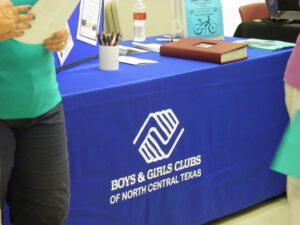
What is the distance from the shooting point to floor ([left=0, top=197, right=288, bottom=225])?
6.96ft

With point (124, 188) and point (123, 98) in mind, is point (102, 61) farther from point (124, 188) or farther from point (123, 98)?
point (124, 188)

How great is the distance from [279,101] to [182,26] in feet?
A: 1.89

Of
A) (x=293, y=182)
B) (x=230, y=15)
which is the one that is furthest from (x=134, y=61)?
(x=230, y=15)

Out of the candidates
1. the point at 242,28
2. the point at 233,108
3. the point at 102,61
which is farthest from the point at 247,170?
the point at 242,28

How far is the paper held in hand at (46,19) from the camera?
3.33 feet

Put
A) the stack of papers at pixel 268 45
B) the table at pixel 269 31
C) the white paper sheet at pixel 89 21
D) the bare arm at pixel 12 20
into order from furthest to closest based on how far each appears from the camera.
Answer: the table at pixel 269 31 → the stack of papers at pixel 268 45 → the white paper sheet at pixel 89 21 → the bare arm at pixel 12 20

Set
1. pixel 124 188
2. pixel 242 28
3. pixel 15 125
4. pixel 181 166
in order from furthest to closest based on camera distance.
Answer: pixel 242 28, pixel 181 166, pixel 124 188, pixel 15 125

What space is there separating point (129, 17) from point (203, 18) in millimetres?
550

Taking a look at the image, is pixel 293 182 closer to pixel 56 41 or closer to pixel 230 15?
pixel 56 41

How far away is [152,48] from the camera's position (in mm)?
2117

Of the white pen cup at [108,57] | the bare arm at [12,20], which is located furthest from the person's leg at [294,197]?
the bare arm at [12,20]

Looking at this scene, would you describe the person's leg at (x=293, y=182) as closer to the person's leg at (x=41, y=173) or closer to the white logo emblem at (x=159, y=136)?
the white logo emblem at (x=159, y=136)

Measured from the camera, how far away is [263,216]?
7.13 ft

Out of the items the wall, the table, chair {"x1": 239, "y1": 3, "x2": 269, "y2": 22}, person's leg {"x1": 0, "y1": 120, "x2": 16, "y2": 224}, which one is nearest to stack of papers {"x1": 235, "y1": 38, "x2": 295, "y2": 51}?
the table
